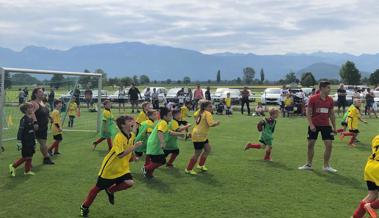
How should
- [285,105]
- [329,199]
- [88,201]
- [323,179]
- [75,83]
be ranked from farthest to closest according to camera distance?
[285,105]
[75,83]
[323,179]
[329,199]
[88,201]

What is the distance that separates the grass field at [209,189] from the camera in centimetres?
726

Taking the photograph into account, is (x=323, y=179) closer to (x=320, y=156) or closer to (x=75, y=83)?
(x=320, y=156)

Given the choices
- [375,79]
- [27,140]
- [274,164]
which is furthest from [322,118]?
[375,79]

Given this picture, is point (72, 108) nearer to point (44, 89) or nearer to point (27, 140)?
point (44, 89)

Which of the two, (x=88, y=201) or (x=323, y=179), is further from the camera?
(x=323, y=179)

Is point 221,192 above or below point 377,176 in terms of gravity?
below

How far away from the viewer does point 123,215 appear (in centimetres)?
705

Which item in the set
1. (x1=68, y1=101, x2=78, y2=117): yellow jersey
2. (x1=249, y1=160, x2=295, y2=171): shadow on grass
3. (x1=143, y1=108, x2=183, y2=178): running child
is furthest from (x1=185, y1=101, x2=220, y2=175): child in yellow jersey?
(x1=68, y1=101, x2=78, y2=117): yellow jersey

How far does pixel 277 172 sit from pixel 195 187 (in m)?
2.25

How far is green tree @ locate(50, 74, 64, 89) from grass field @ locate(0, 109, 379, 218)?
4.73m

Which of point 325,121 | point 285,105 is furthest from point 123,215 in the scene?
point 285,105

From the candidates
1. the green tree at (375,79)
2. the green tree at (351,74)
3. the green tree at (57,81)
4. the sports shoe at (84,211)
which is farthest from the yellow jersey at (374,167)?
the green tree at (351,74)

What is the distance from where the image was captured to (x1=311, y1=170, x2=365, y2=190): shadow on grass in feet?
29.3

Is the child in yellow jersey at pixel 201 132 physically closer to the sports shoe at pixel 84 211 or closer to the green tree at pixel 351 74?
the sports shoe at pixel 84 211
